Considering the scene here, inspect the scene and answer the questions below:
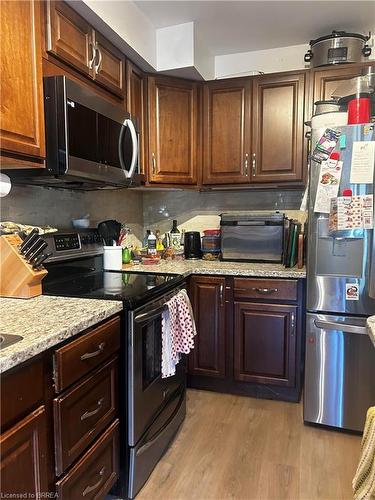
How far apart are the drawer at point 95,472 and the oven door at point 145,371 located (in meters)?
0.09

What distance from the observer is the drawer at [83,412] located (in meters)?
1.11

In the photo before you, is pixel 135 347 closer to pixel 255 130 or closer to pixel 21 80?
pixel 21 80

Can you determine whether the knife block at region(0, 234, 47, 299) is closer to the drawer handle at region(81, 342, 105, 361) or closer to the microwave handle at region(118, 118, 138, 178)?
the drawer handle at region(81, 342, 105, 361)

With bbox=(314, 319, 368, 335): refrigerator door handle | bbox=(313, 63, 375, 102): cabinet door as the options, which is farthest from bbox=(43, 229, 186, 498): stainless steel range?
bbox=(313, 63, 375, 102): cabinet door

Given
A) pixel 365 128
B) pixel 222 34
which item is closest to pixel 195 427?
pixel 365 128

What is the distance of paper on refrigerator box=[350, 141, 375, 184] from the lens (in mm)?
1792

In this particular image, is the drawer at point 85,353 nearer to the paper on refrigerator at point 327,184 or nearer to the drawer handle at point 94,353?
the drawer handle at point 94,353

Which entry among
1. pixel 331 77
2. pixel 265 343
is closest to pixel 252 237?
pixel 265 343

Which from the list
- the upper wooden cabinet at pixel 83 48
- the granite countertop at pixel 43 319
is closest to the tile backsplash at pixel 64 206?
the granite countertop at pixel 43 319

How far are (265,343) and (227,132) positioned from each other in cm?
152

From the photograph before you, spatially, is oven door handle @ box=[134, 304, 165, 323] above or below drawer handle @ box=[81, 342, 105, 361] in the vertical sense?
above

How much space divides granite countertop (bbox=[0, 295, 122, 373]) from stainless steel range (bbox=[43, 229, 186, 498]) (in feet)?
0.36

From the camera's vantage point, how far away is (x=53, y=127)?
1.49m

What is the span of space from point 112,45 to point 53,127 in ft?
2.75
